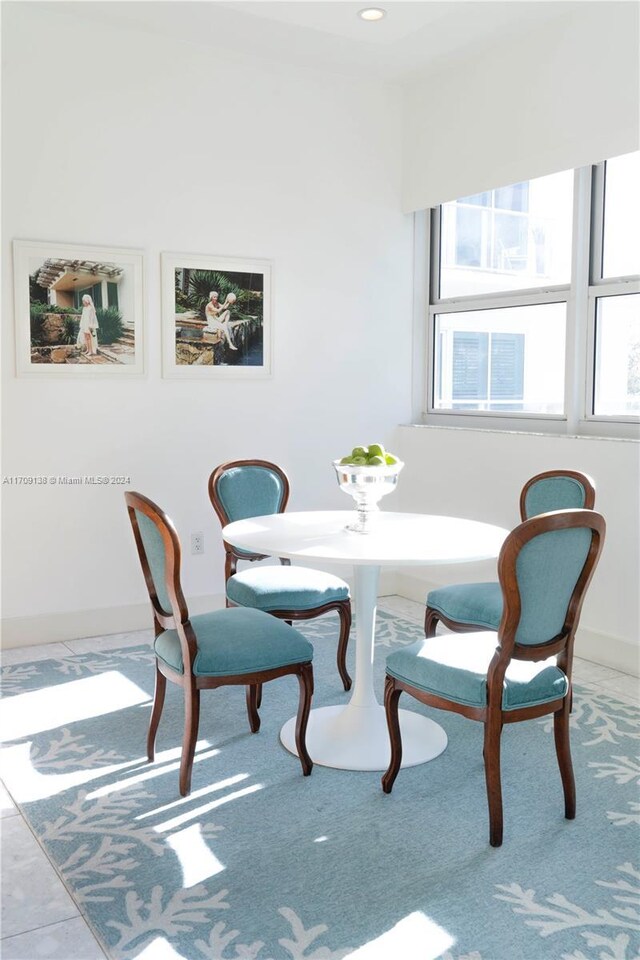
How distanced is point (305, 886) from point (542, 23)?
3.94m

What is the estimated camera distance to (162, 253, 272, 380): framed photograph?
4.58 m

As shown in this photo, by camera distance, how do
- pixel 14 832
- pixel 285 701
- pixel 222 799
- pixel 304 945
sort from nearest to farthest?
1. pixel 304 945
2. pixel 14 832
3. pixel 222 799
4. pixel 285 701

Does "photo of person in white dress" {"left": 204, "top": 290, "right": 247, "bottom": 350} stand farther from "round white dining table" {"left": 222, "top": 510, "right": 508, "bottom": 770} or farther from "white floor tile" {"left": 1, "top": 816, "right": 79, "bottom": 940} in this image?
"white floor tile" {"left": 1, "top": 816, "right": 79, "bottom": 940}

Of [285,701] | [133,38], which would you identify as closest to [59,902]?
[285,701]

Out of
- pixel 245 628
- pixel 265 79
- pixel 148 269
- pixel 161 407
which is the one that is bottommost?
pixel 245 628

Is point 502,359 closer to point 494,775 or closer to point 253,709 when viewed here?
point 253,709

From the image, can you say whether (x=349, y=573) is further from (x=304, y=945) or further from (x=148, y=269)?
(x=304, y=945)

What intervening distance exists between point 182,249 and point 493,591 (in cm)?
247

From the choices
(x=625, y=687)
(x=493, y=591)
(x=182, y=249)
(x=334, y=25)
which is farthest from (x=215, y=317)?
(x=625, y=687)

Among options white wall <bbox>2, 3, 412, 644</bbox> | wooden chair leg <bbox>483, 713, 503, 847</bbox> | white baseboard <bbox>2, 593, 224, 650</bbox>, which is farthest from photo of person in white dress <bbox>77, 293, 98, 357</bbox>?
wooden chair leg <bbox>483, 713, 503, 847</bbox>

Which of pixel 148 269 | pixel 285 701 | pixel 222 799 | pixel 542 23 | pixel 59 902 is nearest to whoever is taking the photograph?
pixel 59 902

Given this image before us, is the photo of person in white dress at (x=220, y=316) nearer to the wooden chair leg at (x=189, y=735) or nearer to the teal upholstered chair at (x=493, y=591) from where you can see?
the teal upholstered chair at (x=493, y=591)

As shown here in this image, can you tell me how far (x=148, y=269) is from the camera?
4496 mm

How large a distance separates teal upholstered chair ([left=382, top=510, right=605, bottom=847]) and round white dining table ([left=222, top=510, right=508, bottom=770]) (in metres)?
0.29
